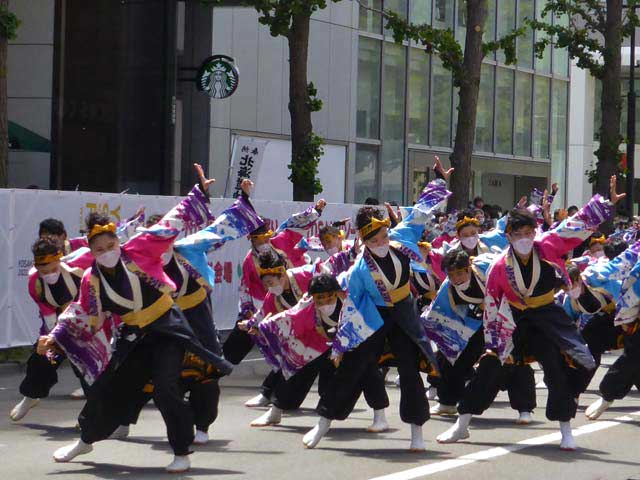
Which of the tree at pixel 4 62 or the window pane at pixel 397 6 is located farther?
the window pane at pixel 397 6

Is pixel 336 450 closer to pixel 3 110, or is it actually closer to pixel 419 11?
pixel 3 110

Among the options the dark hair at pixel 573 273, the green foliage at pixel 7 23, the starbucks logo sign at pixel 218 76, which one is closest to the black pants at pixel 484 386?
the dark hair at pixel 573 273

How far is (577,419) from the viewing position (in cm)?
1053

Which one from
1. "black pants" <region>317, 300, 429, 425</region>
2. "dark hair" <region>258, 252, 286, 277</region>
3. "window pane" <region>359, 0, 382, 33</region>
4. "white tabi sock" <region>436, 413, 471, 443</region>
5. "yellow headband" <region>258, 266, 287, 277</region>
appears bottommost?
"white tabi sock" <region>436, 413, 471, 443</region>

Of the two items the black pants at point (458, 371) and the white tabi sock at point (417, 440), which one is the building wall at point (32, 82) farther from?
the white tabi sock at point (417, 440)

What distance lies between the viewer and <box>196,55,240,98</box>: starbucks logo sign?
21688mm

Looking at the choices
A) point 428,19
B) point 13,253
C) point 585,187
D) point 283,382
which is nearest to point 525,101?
point 428,19

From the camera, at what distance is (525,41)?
114ft

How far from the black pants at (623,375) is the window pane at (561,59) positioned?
2761 cm

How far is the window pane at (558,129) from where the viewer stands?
37281 millimetres

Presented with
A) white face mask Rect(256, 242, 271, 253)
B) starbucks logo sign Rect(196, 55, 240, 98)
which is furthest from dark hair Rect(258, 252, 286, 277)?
starbucks logo sign Rect(196, 55, 240, 98)

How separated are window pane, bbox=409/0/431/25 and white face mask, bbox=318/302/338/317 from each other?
20455mm

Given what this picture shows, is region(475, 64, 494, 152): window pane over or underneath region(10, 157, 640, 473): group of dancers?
over

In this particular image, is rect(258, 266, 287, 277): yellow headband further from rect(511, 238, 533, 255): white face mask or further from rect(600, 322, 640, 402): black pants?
rect(600, 322, 640, 402): black pants
